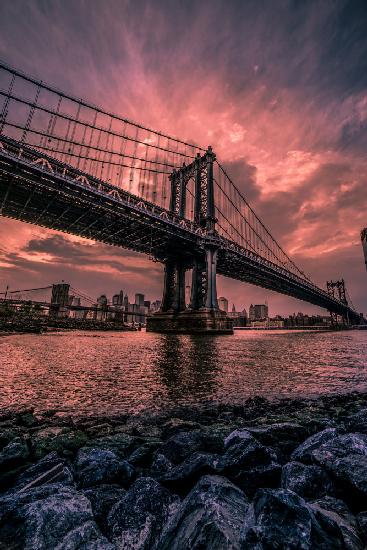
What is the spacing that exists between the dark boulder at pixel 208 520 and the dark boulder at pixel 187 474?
0.83 feet

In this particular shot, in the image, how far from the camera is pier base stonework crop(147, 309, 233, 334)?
31938 millimetres

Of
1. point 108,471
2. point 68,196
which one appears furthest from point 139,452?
point 68,196

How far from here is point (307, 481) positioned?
1.85m

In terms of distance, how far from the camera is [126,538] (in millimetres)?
1388

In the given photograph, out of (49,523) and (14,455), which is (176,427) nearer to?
(14,455)

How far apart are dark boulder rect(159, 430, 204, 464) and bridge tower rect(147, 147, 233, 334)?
29298 millimetres

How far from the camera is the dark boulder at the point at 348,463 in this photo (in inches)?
67.5

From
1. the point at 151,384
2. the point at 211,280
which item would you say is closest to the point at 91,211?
the point at 211,280

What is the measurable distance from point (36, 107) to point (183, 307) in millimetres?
34307

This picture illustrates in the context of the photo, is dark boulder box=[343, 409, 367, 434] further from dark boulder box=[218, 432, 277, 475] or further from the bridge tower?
the bridge tower

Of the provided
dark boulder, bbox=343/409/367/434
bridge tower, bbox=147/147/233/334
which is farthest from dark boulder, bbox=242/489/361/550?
bridge tower, bbox=147/147/233/334

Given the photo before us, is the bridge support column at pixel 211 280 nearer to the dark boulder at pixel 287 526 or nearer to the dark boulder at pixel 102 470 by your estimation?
the dark boulder at pixel 102 470

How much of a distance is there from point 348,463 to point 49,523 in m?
2.00

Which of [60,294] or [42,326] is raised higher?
[60,294]
